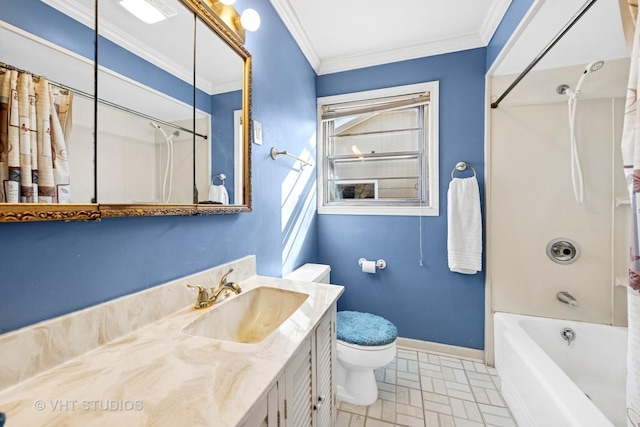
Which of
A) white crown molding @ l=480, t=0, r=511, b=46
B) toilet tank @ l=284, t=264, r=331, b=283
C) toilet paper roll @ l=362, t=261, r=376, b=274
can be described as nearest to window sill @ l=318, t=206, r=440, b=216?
toilet paper roll @ l=362, t=261, r=376, b=274

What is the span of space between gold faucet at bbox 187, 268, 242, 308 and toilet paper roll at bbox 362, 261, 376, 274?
132 cm

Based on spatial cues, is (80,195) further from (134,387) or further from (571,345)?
(571,345)

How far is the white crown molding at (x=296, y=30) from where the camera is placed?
5.34ft

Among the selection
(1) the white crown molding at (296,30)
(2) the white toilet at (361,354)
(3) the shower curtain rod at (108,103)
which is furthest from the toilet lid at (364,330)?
(1) the white crown molding at (296,30)

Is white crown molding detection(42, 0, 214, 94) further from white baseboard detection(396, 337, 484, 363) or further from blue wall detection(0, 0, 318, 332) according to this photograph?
white baseboard detection(396, 337, 484, 363)

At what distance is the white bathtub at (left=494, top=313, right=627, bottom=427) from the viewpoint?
3.67 ft

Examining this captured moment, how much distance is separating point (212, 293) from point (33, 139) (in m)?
0.71

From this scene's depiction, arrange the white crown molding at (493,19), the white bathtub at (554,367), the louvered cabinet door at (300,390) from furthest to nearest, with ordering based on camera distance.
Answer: the white crown molding at (493,19), the white bathtub at (554,367), the louvered cabinet door at (300,390)

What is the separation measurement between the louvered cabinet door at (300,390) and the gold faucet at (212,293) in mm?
399

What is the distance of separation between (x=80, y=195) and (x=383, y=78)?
86.9 inches

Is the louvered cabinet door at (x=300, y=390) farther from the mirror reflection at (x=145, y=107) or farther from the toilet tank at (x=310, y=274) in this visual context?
the toilet tank at (x=310, y=274)

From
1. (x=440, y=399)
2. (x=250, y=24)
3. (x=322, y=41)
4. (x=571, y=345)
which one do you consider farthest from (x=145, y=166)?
(x=571, y=345)

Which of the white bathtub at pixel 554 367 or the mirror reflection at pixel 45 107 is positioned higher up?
the mirror reflection at pixel 45 107

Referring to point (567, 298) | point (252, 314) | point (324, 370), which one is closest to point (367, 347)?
point (324, 370)
